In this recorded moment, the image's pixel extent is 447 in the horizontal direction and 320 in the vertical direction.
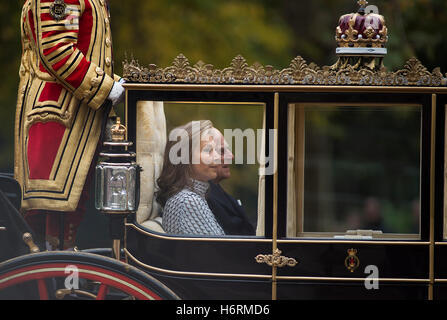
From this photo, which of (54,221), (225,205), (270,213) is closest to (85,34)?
(54,221)

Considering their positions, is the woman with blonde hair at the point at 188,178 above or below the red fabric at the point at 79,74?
below

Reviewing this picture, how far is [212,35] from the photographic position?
24.3 ft

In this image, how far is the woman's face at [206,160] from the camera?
3.76 m

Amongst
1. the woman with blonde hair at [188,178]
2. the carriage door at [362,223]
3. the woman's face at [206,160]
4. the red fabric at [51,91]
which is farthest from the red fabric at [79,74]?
the carriage door at [362,223]

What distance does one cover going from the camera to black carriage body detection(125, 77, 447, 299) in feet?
11.9

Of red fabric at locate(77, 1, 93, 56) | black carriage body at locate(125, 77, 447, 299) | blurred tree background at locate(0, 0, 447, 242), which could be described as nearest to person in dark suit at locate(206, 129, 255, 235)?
black carriage body at locate(125, 77, 447, 299)

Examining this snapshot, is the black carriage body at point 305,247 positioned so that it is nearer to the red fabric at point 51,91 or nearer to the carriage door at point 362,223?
the carriage door at point 362,223

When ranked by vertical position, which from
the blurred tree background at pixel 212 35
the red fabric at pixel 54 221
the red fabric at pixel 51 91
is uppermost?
the blurred tree background at pixel 212 35

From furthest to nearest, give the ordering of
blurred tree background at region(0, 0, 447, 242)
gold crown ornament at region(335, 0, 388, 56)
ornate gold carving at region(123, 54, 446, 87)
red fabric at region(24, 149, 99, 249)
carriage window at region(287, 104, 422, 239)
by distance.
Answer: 1. blurred tree background at region(0, 0, 447, 242)
2. red fabric at region(24, 149, 99, 249)
3. carriage window at region(287, 104, 422, 239)
4. gold crown ornament at region(335, 0, 388, 56)
5. ornate gold carving at region(123, 54, 446, 87)

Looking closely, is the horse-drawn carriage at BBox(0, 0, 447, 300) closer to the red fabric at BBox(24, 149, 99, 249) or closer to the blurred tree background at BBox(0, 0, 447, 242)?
the red fabric at BBox(24, 149, 99, 249)

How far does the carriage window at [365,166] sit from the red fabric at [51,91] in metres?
0.97

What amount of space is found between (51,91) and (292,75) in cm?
102

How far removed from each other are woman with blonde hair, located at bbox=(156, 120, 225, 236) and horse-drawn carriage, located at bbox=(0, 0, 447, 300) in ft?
0.15

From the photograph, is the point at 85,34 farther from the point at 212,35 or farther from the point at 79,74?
the point at 212,35
